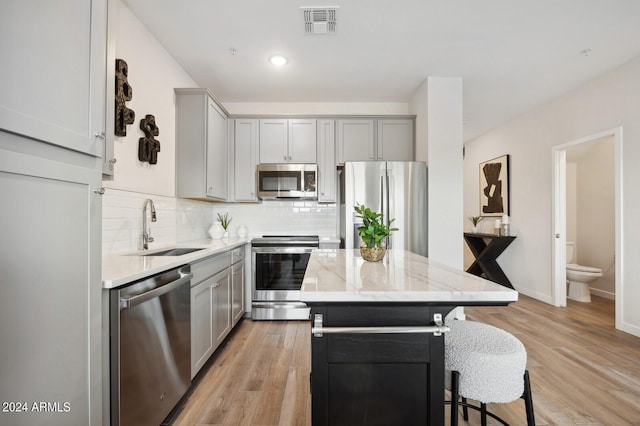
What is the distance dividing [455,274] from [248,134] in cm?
319

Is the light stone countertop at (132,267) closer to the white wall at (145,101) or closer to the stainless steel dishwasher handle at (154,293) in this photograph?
the stainless steel dishwasher handle at (154,293)

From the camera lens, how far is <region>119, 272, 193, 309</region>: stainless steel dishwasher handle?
1284 millimetres

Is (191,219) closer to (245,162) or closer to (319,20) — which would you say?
(245,162)

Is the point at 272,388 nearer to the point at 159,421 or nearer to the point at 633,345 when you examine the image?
the point at 159,421

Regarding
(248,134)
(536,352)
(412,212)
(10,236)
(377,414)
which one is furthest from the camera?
(248,134)

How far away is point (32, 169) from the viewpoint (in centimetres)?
91

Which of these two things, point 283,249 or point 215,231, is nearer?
point 283,249

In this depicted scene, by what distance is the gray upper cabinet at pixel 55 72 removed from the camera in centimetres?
87

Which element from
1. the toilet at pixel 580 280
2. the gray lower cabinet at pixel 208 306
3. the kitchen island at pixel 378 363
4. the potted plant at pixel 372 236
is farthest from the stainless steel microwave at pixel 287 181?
the toilet at pixel 580 280

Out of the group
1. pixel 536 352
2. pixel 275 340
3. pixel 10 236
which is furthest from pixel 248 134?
pixel 536 352

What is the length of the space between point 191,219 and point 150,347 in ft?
6.75

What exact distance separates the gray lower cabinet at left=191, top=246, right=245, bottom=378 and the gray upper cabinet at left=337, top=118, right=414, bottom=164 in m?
1.82

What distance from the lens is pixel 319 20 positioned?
233 cm

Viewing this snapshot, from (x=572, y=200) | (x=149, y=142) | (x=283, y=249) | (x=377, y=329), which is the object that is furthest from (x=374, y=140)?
(x=572, y=200)
